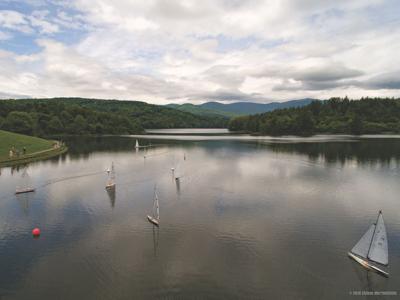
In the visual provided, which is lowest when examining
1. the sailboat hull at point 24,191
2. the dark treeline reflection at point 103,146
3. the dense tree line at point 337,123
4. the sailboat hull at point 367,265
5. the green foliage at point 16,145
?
the sailboat hull at point 367,265

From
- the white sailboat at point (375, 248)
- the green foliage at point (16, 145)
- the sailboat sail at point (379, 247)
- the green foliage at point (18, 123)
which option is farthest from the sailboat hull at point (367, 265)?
the green foliage at point (18, 123)

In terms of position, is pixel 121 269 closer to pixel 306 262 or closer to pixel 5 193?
pixel 306 262

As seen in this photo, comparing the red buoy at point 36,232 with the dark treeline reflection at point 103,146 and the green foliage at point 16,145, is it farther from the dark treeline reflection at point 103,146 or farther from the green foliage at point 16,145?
the dark treeline reflection at point 103,146

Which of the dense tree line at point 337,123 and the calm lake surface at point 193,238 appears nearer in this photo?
the calm lake surface at point 193,238

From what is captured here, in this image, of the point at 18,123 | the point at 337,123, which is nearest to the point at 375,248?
the point at 18,123

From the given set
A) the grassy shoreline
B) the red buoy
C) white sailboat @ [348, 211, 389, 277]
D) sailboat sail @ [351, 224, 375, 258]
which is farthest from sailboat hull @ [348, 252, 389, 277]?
the grassy shoreline

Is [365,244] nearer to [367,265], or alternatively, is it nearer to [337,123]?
[367,265]

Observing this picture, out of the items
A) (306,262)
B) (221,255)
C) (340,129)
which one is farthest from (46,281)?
(340,129)
